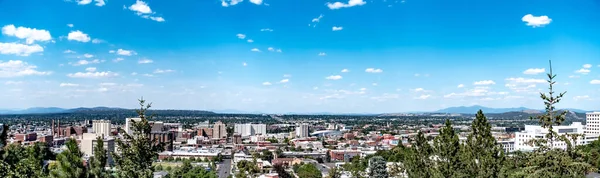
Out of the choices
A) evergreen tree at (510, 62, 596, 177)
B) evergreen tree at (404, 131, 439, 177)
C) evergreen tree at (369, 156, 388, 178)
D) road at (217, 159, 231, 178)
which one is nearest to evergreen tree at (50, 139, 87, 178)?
evergreen tree at (510, 62, 596, 177)

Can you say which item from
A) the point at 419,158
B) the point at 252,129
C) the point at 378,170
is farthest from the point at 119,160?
the point at 252,129

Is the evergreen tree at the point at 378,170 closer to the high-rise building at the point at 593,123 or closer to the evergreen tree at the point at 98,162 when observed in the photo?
the evergreen tree at the point at 98,162

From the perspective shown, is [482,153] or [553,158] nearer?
[553,158]

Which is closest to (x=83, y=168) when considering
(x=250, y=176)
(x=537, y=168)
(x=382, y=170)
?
(x=537, y=168)

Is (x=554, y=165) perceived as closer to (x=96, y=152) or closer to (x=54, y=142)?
(x=96, y=152)

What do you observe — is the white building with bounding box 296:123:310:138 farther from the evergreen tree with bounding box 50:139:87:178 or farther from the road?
the evergreen tree with bounding box 50:139:87:178

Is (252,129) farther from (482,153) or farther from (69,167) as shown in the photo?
(69,167)

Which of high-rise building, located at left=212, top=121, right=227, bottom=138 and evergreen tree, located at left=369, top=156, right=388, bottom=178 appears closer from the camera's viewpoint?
evergreen tree, located at left=369, top=156, right=388, bottom=178
